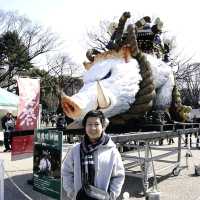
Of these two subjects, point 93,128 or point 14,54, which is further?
point 14,54

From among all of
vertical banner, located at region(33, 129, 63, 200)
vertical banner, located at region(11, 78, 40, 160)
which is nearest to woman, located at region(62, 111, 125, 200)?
vertical banner, located at region(33, 129, 63, 200)

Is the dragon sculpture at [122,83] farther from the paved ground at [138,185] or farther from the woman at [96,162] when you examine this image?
the woman at [96,162]

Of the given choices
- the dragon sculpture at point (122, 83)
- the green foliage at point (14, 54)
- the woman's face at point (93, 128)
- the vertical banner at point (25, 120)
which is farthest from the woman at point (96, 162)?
the green foliage at point (14, 54)

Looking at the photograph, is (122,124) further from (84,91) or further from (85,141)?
(85,141)

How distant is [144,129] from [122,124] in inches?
24.4

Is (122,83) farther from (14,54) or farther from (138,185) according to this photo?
(14,54)

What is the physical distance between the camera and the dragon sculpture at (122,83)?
6.42 meters

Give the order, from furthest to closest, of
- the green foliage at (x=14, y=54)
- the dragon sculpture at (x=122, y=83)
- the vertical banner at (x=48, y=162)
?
the green foliage at (x=14, y=54) < the dragon sculpture at (x=122, y=83) < the vertical banner at (x=48, y=162)

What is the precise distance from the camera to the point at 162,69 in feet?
28.0

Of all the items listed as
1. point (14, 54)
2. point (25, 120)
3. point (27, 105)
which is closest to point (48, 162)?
point (25, 120)

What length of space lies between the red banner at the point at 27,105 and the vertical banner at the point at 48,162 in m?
0.73

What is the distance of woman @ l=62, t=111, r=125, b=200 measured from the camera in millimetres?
3479

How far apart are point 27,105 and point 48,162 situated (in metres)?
1.34

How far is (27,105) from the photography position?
20.4 feet
